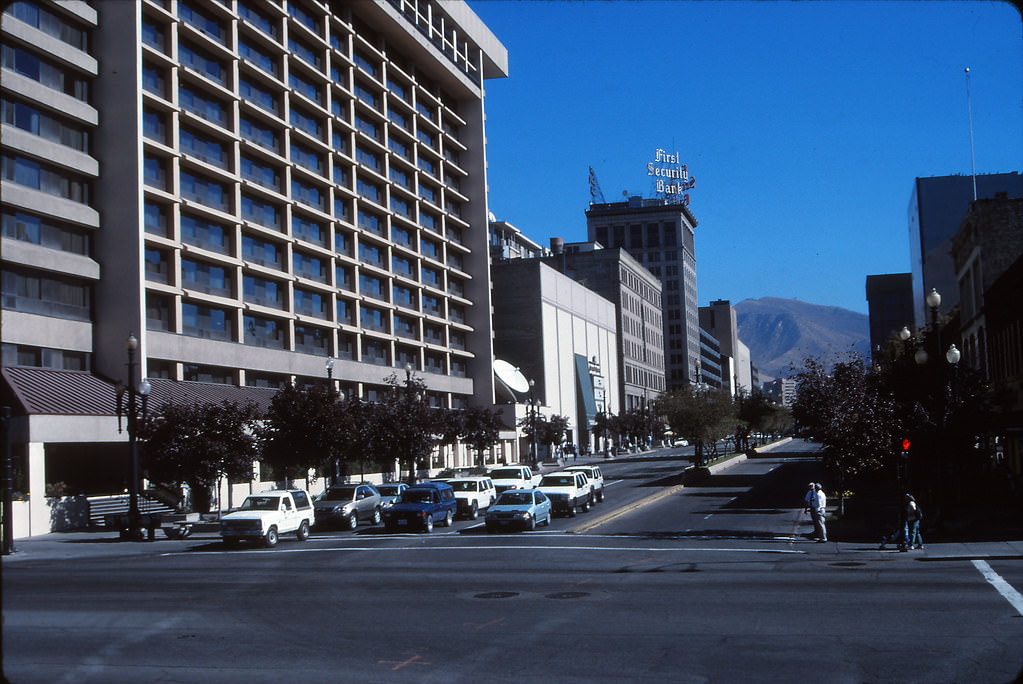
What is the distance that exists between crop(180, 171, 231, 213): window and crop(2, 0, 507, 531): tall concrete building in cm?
15

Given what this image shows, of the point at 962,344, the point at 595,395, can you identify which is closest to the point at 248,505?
the point at 962,344

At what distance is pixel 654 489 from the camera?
2329 inches

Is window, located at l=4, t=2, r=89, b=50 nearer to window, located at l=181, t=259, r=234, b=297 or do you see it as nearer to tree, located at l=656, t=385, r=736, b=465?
window, located at l=181, t=259, r=234, b=297

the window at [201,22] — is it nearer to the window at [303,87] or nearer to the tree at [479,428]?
the window at [303,87]

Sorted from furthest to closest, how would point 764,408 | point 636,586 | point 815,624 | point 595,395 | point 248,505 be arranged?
point 595,395, point 764,408, point 248,505, point 636,586, point 815,624

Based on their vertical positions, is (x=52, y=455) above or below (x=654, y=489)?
above

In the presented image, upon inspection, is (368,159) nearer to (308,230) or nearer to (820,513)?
(308,230)

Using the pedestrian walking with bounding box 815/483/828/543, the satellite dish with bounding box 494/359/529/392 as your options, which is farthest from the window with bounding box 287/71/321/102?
the pedestrian walking with bounding box 815/483/828/543

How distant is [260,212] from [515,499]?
3509 centimetres

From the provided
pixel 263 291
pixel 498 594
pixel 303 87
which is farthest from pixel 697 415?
pixel 498 594

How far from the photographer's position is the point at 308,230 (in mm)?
71062

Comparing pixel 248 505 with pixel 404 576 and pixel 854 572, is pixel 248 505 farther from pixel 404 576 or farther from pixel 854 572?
pixel 854 572

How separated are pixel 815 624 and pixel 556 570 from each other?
9.75m

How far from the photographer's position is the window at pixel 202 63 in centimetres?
5782
